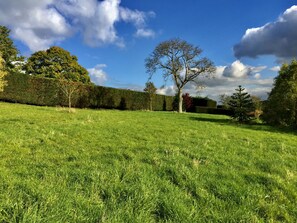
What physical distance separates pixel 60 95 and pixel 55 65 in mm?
21800

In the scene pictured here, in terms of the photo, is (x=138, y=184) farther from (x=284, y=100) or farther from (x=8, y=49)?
(x=8, y=49)

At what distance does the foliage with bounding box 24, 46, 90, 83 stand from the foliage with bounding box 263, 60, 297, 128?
3219 cm

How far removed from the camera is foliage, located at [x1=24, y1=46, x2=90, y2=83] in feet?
135

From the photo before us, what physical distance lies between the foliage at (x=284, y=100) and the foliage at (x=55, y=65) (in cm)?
3219

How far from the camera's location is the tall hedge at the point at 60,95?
69.6ft

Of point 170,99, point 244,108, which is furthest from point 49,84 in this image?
point 170,99

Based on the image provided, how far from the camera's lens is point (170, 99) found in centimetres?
3794

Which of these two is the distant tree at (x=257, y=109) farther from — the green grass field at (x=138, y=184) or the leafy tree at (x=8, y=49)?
the leafy tree at (x=8, y=49)

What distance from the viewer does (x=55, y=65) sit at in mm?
42719

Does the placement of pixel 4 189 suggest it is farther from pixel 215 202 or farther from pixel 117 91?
pixel 117 91

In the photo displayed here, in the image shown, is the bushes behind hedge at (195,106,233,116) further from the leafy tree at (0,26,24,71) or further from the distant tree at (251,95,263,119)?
the leafy tree at (0,26,24,71)

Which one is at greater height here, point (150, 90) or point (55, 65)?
point (55, 65)

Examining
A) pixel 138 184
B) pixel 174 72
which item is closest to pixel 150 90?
pixel 174 72

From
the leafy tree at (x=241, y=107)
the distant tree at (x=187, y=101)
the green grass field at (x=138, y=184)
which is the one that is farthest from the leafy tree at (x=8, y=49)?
the green grass field at (x=138, y=184)
